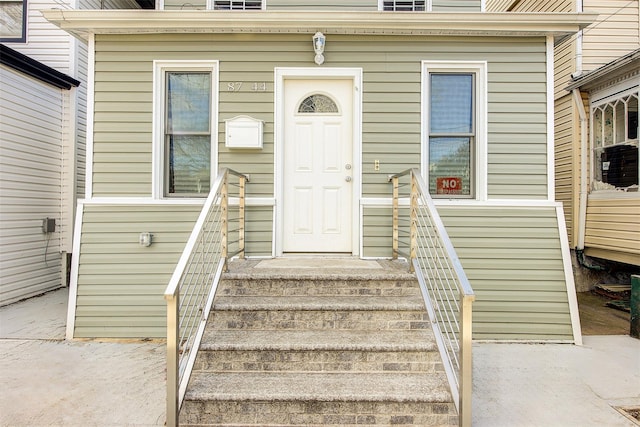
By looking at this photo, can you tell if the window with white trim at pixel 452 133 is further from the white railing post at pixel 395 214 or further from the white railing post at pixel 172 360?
the white railing post at pixel 172 360

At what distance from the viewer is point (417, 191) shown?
3236mm

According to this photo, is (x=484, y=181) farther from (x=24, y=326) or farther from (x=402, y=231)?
(x=24, y=326)

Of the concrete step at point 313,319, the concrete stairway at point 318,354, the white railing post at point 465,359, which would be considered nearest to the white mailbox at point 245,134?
the concrete stairway at point 318,354

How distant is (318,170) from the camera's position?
4070 millimetres

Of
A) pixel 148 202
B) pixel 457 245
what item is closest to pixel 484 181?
pixel 457 245

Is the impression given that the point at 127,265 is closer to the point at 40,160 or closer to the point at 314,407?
the point at 314,407

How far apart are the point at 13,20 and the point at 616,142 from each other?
33.1 ft

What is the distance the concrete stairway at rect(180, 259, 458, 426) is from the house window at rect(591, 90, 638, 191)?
446 cm

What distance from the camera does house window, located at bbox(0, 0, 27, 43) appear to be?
233 inches

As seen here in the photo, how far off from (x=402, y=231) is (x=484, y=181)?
108 centimetres

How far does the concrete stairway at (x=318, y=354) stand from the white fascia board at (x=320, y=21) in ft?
8.60

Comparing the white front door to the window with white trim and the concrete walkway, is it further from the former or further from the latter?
the concrete walkway

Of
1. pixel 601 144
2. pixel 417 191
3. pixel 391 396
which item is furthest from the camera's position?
pixel 601 144

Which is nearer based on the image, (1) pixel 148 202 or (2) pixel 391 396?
(2) pixel 391 396
